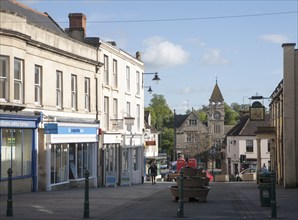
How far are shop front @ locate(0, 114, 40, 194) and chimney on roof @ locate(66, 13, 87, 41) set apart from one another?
12.7 metres

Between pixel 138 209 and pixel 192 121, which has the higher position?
pixel 192 121

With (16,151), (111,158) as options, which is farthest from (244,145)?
(16,151)

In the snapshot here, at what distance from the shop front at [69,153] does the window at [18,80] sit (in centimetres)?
255

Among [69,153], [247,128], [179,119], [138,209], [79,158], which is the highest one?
[179,119]

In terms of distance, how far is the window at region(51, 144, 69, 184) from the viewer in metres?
30.6

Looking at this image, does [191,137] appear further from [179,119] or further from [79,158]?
[79,158]

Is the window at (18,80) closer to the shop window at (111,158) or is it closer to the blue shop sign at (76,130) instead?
the blue shop sign at (76,130)

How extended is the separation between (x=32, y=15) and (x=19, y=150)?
35.2 feet

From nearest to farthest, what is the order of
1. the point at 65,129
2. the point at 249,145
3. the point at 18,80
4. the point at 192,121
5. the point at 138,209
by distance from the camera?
1. the point at 138,209
2. the point at 18,80
3. the point at 65,129
4. the point at 249,145
5. the point at 192,121

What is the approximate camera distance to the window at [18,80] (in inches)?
1054

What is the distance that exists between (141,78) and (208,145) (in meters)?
67.3

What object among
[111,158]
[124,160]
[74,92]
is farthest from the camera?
[124,160]

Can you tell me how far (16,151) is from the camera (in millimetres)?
26938

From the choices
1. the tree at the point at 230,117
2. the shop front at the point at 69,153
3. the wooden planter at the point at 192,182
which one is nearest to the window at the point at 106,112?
the shop front at the point at 69,153
